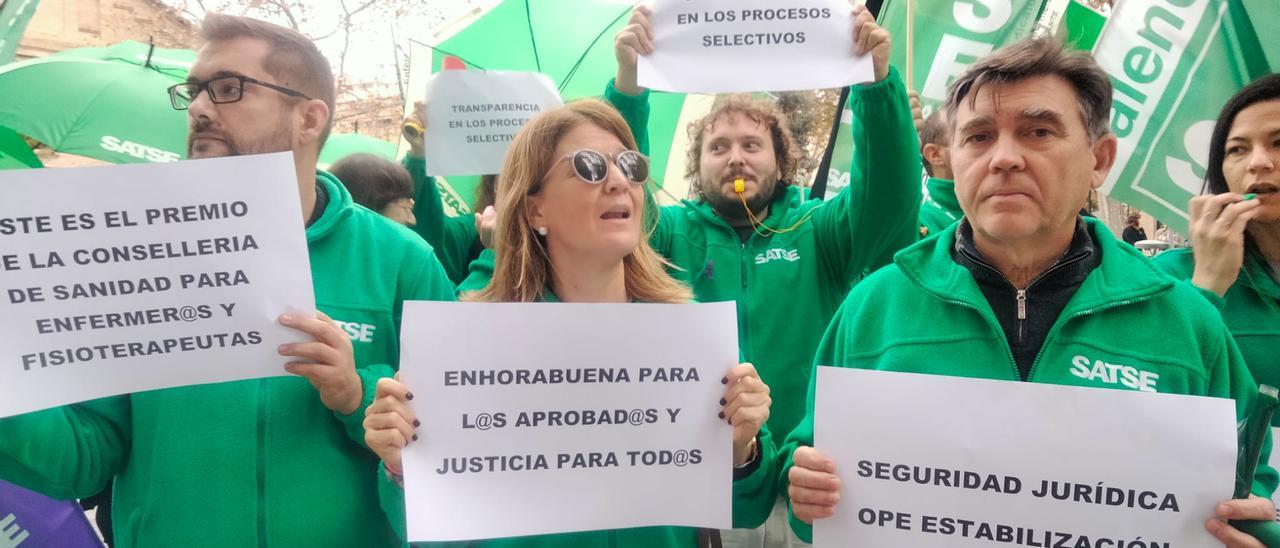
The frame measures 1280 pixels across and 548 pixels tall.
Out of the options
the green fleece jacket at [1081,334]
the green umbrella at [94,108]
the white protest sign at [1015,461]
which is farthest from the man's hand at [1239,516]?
the green umbrella at [94,108]

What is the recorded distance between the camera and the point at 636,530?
2.01m

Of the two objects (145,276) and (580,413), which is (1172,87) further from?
(145,276)

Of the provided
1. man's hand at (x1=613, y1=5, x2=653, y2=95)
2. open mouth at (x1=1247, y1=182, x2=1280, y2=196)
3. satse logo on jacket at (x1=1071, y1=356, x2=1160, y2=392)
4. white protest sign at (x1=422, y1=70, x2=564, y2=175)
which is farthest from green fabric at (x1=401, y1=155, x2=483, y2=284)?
open mouth at (x1=1247, y1=182, x2=1280, y2=196)

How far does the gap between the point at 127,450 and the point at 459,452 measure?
89 cm

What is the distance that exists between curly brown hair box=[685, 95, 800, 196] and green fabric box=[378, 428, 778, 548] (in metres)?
1.80

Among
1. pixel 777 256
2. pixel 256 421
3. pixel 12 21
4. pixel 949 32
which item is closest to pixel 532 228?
pixel 256 421

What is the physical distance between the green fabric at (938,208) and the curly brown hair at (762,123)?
2.10 ft

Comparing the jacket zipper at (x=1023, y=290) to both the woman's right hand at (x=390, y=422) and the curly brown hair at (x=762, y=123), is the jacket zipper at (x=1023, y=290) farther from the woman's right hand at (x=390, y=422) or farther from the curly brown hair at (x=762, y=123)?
the curly brown hair at (x=762, y=123)

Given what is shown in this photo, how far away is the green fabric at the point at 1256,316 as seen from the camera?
7.93 feet

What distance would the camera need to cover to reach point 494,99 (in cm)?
409

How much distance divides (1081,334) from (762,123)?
195 centimetres

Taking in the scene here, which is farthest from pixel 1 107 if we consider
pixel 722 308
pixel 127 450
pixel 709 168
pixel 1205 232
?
pixel 1205 232

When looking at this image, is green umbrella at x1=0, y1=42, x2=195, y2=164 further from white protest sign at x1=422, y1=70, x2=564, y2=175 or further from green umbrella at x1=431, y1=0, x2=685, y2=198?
green umbrella at x1=431, y1=0, x2=685, y2=198

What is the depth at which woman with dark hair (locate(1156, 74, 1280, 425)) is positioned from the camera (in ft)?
7.98
